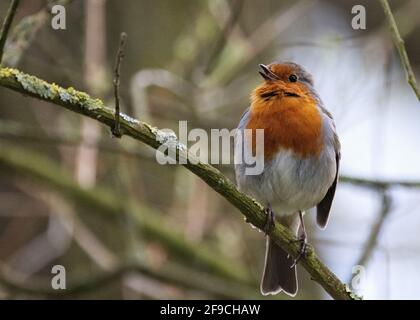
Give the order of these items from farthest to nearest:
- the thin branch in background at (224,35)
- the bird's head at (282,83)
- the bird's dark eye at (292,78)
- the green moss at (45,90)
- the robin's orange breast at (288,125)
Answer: the thin branch in background at (224,35) → the bird's dark eye at (292,78) → the bird's head at (282,83) → the robin's orange breast at (288,125) → the green moss at (45,90)

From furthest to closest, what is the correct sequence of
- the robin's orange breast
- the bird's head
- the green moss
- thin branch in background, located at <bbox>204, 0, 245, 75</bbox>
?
thin branch in background, located at <bbox>204, 0, 245, 75</bbox>, the bird's head, the robin's orange breast, the green moss

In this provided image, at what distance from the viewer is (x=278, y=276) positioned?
4.90 m

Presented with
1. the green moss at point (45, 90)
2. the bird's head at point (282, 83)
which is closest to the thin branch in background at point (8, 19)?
the green moss at point (45, 90)

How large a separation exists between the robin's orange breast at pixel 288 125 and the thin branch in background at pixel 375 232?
79cm

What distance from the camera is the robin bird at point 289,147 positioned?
4402 millimetres

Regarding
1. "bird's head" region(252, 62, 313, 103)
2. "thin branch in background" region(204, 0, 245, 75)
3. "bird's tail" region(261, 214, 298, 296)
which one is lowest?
"bird's tail" region(261, 214, 298, 296)

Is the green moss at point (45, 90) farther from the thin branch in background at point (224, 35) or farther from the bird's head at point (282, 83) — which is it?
the thin branch in background at point (224, 35)

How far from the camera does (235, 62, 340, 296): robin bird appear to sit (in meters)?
4.40

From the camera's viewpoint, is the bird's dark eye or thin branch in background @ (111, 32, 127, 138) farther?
the bird's dark eye

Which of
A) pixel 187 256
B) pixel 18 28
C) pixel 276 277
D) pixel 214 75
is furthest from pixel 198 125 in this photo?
pixel 18 28

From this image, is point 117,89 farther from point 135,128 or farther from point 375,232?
point 375,232

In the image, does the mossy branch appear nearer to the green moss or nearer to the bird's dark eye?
the green moss

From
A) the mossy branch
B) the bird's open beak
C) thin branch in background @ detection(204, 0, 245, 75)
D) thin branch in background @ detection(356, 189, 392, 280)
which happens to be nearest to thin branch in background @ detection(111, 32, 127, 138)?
the mossy branch

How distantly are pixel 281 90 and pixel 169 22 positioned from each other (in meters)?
2.74
